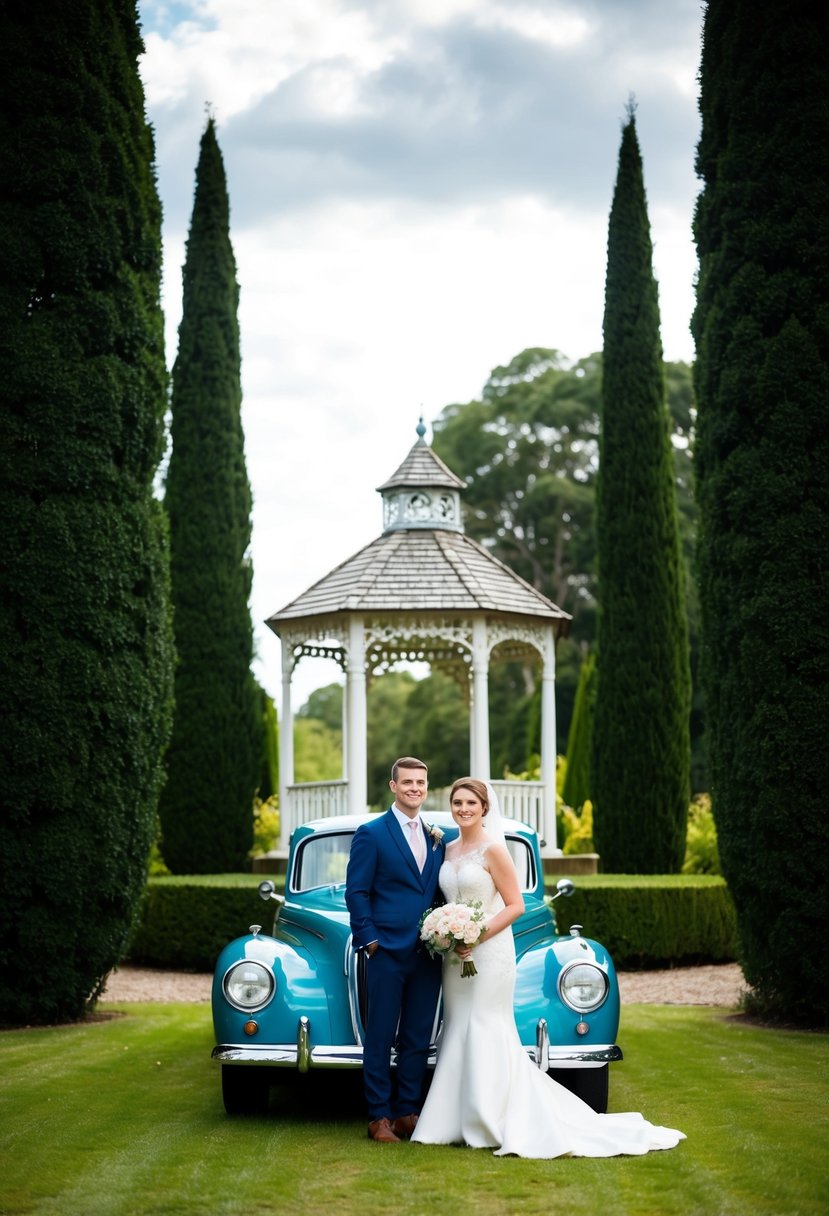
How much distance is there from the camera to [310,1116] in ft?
22.7

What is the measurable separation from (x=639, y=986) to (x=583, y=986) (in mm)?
7374

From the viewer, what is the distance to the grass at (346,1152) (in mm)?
4977

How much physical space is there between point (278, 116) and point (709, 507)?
7.19m

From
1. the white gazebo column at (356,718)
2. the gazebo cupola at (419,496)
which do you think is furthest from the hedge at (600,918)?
the gazebo cupola at (419,496)

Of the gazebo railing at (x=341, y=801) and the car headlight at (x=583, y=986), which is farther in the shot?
the gazebo railing at (x=341, y=801)

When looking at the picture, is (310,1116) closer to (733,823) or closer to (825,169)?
(733,823)

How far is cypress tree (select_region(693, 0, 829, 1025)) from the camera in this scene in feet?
32.2

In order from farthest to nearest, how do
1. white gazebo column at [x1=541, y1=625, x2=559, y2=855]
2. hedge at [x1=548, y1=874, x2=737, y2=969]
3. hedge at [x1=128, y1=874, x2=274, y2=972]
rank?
white gazebo column at [x1=541, y1=625, x2=559, y2=855]
hedge at [x1=128, y1=874, x2=274, y2=972]
hedge at [x1=548, y1=874, x2=737, y2=969]

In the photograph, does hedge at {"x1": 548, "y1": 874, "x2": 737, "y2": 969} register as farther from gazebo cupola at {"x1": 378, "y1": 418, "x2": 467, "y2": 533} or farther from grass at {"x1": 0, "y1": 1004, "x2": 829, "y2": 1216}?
gazebo cupola at {"x1": 378, "y1": 418, "x2": 467, "y2": 533}

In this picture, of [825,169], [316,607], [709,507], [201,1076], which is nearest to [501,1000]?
[201,1076]

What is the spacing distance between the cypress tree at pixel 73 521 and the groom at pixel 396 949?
439cm

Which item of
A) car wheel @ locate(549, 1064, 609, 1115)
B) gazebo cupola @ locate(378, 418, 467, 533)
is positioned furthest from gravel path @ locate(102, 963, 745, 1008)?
gazebo cupola @ locate(378, 418, 467, 533)

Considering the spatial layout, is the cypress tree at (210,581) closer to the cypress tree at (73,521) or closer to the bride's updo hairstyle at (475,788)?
the cypress tree at (73,521)

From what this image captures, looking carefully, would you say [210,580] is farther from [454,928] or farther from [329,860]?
[454,928]
